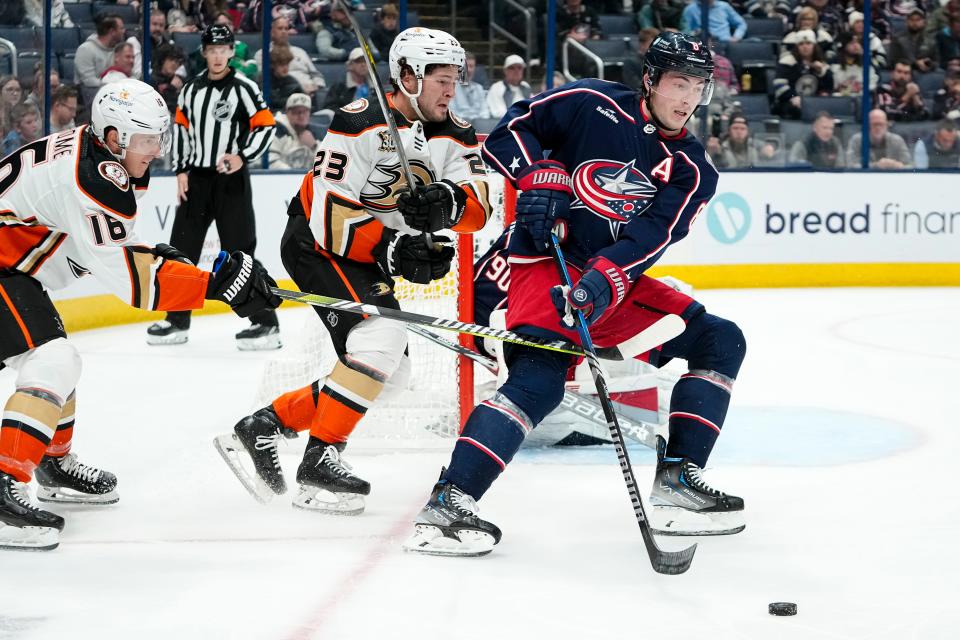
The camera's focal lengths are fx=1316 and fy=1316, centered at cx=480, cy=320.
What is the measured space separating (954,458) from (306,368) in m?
1.80

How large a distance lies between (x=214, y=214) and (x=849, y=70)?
4335mm

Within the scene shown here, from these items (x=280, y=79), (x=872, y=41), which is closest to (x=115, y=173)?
(x=280, y=79)

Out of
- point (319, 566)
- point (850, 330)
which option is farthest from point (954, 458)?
point (850, 330)

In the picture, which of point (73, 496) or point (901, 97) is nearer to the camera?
point (73, 496)

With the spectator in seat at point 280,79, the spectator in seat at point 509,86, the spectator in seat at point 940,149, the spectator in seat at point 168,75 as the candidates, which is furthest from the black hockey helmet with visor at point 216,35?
the spectator in seat at point 940,149

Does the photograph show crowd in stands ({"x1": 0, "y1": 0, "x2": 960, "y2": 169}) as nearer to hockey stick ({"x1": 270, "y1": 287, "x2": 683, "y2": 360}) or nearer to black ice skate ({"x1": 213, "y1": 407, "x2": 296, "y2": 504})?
black ice skate ({"x1": 213, "y1": 407, "x2": 296, "y2": 504})

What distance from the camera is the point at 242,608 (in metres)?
2.29

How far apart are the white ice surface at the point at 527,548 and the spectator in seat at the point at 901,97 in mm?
3997

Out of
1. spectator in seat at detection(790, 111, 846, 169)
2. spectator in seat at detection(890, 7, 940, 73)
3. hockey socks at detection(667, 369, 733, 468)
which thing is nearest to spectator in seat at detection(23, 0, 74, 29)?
hockey socks at detection(667, 369, 733, 468)

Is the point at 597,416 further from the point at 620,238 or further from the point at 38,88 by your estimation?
the point at 38,88

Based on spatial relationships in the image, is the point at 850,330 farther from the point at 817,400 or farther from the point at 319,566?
the point at 319,566

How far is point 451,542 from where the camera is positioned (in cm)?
256

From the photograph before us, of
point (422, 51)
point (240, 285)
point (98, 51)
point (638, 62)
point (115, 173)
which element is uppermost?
point (422, 51)

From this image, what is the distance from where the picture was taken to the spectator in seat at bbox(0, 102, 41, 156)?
17.5 ft
